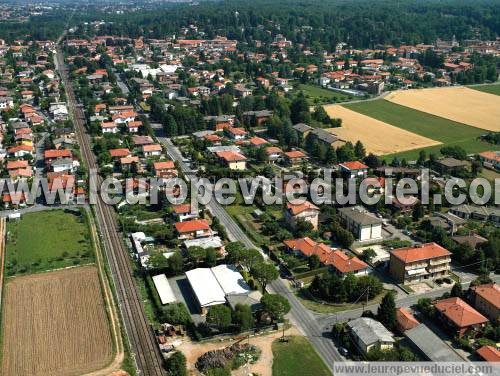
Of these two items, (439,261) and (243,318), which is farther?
(439,261)

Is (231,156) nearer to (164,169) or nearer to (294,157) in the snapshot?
(294,157)

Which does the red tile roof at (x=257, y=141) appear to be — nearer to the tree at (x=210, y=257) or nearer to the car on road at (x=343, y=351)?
the tree at (x=210, y=257)

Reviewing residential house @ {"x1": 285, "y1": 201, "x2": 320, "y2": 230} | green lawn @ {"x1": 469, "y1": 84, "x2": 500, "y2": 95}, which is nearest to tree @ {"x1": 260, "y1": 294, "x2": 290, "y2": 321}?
residential house @ {"x1": 285, "y1": 201, "x2": 320, "y2": 230}

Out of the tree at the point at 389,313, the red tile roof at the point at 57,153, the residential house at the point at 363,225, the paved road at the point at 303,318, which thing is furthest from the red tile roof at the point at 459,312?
the red tile roof at the point at 57,153

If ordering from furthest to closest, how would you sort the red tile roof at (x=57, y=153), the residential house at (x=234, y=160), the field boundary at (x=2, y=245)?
the red tile roof at (x=57, y=153), the residential house at (x=234, y=160), the field boundary at (x=2, y=245)

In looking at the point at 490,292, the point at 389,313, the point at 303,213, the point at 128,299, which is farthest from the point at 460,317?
the point at 128,299

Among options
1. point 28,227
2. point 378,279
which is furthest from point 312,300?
point 28,227

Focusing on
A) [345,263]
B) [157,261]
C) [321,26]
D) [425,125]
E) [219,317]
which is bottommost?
[425,125]
